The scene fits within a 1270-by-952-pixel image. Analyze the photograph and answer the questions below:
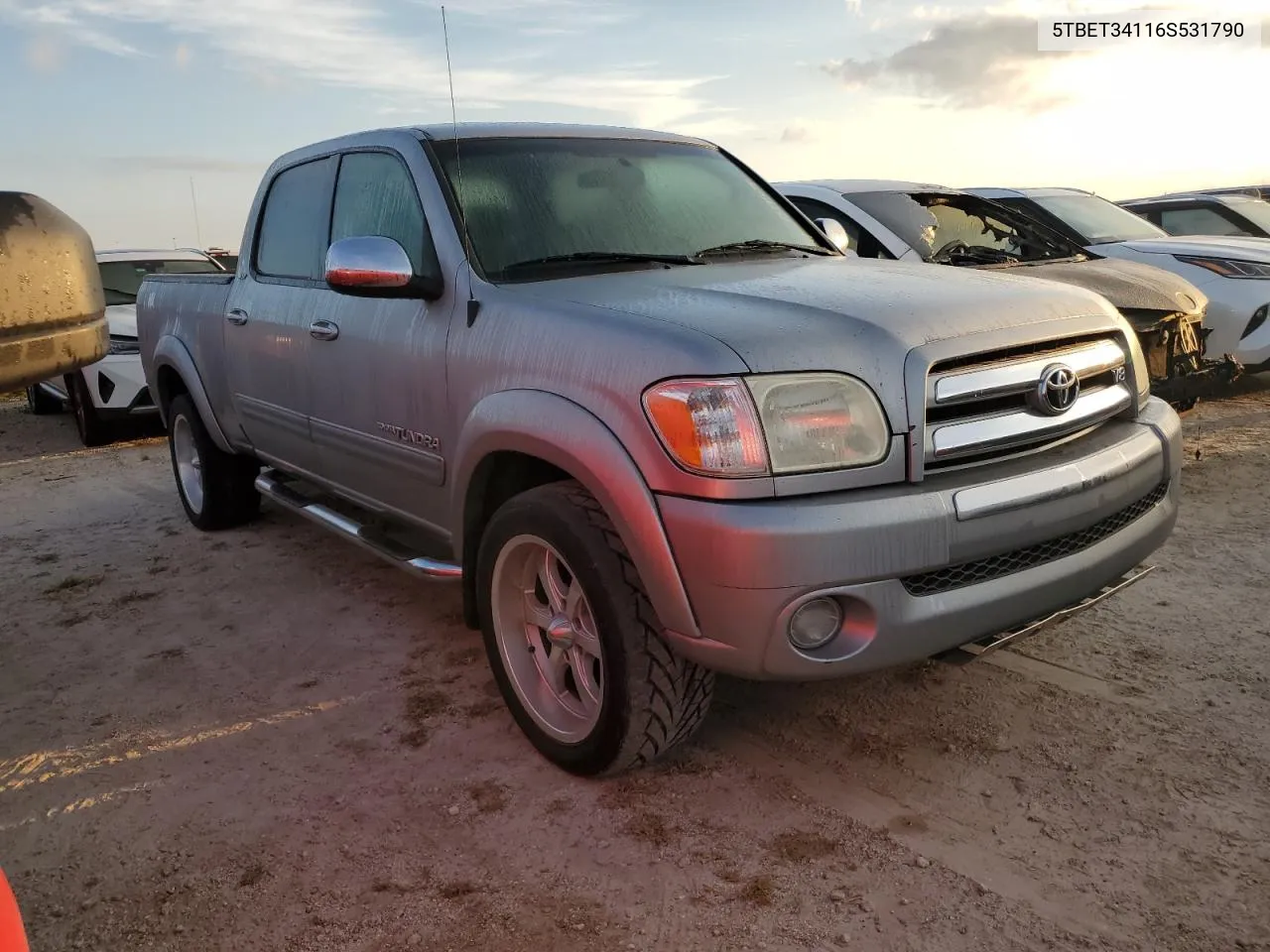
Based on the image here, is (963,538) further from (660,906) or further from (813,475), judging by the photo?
(660,906)

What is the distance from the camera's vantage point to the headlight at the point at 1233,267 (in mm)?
7207

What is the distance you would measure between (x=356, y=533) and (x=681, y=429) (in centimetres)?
189

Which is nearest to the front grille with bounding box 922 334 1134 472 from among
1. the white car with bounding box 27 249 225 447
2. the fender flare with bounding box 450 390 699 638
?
the fender flare with bounding box 450 390 699 638

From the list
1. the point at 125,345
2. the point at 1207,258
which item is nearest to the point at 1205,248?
the point at 1207,258

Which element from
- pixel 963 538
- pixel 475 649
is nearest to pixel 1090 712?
pixel 963 538

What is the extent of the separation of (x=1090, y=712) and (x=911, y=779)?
690 mm

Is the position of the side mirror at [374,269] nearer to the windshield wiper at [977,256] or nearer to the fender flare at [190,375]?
the fender flare at [190,375]

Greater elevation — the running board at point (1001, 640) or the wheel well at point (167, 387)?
the wheel well at point (167, 387)

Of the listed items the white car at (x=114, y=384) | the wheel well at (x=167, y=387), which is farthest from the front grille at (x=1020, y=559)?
the white car at (x=114, y=384)

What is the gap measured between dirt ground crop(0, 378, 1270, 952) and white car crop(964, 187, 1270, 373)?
3.53 metres

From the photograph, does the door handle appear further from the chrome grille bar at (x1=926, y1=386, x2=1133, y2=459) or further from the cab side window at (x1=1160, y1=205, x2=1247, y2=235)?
the cab side window at (x1=1160, y1=205, x2=1247, y2=235)

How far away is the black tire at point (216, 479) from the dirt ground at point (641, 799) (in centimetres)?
138

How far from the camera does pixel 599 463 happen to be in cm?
249

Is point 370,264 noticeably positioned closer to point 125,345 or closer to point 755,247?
point 755,247
